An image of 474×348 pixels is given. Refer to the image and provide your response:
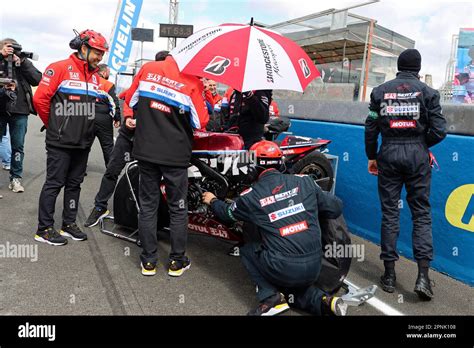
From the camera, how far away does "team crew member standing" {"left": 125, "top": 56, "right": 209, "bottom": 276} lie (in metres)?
3.46

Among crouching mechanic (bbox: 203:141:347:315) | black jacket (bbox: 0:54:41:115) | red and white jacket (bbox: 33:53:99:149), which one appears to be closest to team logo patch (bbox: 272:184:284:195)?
crouching mechanic (bbox: 203:141:347:315)

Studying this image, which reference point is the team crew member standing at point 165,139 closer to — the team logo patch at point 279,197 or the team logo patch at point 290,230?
the team logo patch at point 279,197

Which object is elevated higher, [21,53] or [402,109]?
[21,53]

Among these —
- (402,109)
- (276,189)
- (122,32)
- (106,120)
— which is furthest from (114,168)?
(122,32)

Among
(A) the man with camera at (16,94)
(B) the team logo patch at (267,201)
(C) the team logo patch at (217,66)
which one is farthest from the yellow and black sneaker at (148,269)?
(A) the man with camera at (16,94)

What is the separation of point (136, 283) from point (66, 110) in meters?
1.86

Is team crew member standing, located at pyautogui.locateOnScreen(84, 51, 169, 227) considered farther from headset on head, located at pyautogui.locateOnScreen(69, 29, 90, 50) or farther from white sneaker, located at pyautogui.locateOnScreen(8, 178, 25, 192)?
white sneaker, located at pyautogui.locateOnScreen(8, 178, 25, 192)

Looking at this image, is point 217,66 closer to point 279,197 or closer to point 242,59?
point 242,59

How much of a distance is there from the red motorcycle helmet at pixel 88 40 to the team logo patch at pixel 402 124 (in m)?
2.85

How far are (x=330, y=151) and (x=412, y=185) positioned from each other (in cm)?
200

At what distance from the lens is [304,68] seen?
375 cm
